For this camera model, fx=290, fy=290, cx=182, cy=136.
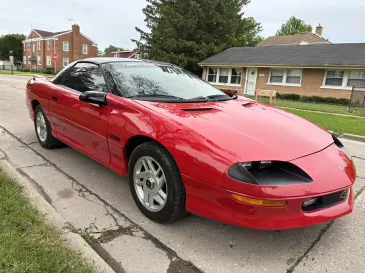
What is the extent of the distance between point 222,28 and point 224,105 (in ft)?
84.7

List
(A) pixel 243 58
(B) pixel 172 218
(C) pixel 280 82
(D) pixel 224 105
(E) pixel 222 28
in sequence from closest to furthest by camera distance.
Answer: (B) pixel 172 218 < (D) pixel 224 105 < (C) pixel 280 82 < (A) pixel 243 58 < (E) pixel 222 28

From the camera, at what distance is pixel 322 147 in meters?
2.41

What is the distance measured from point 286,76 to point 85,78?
19018mm

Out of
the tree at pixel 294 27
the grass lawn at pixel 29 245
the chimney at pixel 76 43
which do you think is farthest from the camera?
the tree at pixel 294 27

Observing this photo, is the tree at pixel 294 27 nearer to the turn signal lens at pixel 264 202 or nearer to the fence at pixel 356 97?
the fence at pixel 356 97

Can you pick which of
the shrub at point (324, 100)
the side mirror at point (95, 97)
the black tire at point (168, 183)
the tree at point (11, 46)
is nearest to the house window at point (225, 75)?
the shrub at point (324, 100)

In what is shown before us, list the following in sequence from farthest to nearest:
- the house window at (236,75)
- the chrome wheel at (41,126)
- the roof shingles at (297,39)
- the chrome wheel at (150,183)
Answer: the roof shingles at (297,39), the house window at (236,75), the chrome wheel at (41,126), the chrome wheel at (150,183)

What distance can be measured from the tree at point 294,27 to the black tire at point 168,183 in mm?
64665

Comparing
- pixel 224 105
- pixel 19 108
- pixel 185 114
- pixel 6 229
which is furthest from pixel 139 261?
pixel 19 108

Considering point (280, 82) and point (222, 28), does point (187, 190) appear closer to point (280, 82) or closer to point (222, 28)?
point (280, 82)

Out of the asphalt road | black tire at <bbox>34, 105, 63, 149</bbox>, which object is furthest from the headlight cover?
black tire at <bbox>34, 105, 63, 149</bbox>

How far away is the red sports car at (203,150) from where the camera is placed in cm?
199

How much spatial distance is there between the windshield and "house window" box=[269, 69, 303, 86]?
1800 centimetres

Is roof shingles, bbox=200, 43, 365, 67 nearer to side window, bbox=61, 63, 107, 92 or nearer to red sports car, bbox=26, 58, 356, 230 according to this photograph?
red sports car, bbox=26, 58, 356, 230
